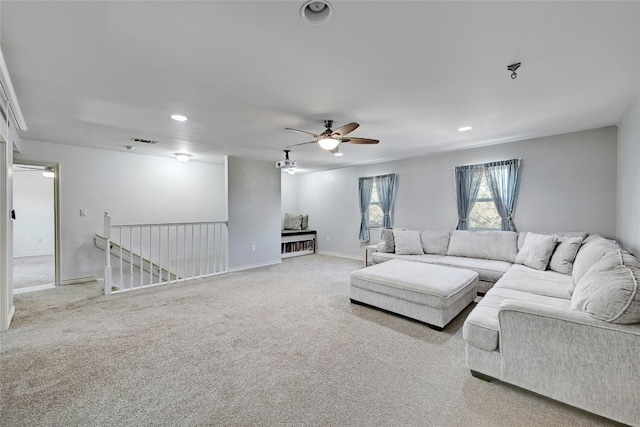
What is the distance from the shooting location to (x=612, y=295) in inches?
62.0

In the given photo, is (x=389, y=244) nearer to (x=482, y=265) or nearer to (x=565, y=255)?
(x=482, y=265)

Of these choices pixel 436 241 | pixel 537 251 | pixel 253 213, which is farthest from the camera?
pixel 253 213

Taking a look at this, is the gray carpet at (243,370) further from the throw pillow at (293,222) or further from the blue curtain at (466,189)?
the throw pillow at (293,222)

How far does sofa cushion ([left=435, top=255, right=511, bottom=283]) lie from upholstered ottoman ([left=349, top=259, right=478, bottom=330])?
1.33 ft

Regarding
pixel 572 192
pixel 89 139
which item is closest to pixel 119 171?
pixel 89 139

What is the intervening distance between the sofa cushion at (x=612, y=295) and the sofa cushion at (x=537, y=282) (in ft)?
2.31

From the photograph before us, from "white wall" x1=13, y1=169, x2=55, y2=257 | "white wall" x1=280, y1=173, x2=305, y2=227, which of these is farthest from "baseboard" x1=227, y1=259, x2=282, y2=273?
"white wall" x1=13, y1=169, x2=55, y2=257

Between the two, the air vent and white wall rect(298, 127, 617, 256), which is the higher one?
the air vent

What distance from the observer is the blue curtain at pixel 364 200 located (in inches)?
253

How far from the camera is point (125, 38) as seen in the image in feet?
5.62

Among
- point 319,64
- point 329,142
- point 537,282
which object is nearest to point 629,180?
point 537,282

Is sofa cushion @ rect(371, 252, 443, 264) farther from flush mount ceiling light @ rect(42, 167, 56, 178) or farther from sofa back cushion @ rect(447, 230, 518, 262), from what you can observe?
flush mount ceiling light @ rect(42, 167, 56, 178)

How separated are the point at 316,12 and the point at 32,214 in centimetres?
980

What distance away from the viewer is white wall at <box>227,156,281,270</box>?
561 centimetres
